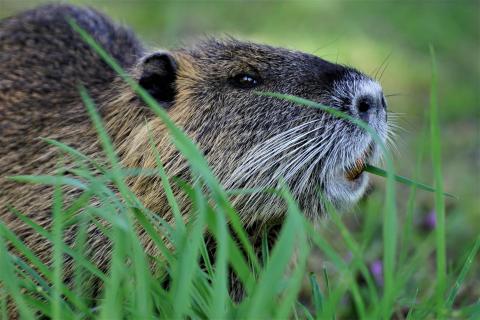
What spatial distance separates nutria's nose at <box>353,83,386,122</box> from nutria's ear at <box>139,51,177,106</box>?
2.48ft

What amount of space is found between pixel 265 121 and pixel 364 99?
362 millimetres

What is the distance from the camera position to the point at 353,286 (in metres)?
1.99

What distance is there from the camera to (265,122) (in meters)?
3.07

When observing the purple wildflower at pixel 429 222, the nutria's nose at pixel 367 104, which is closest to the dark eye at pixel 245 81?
the nutria's nose at pixel 367 104

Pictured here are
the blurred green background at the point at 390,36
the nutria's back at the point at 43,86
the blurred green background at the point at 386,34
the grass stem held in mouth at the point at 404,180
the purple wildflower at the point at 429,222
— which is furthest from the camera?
the blurred green background at the point at 386,34

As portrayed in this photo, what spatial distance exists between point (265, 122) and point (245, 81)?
24 cm

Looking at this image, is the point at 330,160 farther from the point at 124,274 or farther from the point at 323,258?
the point at 323,258

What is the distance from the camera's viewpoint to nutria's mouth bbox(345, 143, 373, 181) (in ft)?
9.62

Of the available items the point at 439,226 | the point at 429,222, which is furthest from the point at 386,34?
the point at 439,226

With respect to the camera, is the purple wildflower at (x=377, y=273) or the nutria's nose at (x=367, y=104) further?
the purple wildflower at (x=377, y=273)

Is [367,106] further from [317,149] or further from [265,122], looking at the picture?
[265,122]

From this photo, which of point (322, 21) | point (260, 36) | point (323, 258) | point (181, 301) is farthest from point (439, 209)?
point (322, 21)

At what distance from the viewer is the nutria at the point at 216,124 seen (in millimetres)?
2947

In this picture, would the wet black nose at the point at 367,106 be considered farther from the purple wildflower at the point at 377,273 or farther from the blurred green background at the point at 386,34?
the blurred green background at the point at 386,34
